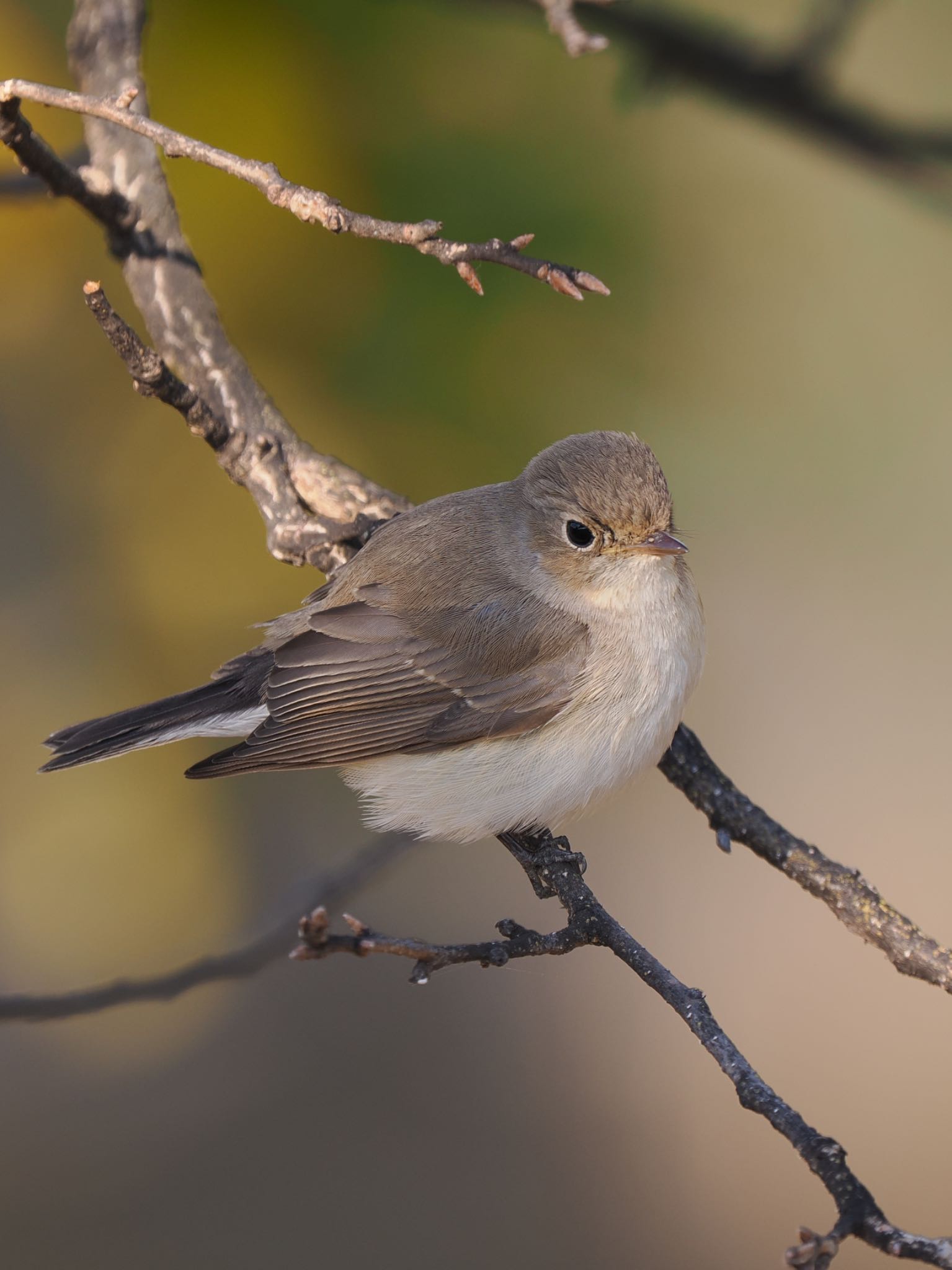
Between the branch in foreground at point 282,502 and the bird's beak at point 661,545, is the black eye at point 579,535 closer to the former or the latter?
the bird's beak at point 661,545

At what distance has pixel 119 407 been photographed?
2.68 metres

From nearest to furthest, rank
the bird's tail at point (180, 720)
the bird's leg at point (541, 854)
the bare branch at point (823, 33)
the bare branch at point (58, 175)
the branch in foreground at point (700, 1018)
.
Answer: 1. the branch in foreground at point (700, 1018)
2. the bare branch at point (58, 175)
3. the bird's leg at point (541, 854)
4. the bird's tail at point (180, 720)
5. the bare branch at point (823, 33)

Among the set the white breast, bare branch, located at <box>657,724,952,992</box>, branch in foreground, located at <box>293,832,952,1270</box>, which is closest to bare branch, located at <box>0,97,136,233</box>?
the white breast

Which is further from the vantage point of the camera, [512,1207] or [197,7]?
[512,1207]

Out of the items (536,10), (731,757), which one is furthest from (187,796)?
(536,10)

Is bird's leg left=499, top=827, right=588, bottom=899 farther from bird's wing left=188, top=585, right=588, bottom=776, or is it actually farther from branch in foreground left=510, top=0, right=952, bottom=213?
branch in foreground left=510, top=0, right=952, bottom=213

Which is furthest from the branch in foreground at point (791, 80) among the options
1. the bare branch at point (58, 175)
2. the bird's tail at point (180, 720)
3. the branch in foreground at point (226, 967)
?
the branch in foreground at point (226, 967)

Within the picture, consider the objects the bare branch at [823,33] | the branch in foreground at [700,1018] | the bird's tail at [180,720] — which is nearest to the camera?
the branch in foreground at [700,1018]

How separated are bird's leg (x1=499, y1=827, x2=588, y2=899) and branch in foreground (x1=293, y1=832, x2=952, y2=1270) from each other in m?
0.12

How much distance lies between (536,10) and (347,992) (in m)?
2.27

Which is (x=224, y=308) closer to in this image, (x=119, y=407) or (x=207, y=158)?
(x=119, y=407)

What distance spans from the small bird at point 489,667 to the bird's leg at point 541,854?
53 mm

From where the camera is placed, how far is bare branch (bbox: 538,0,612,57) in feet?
3.57

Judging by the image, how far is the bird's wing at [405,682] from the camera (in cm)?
190
